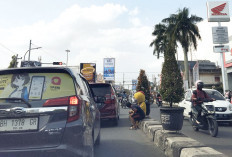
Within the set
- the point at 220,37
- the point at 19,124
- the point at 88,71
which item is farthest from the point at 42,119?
the point at 88,71

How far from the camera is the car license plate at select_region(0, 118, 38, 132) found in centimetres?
234

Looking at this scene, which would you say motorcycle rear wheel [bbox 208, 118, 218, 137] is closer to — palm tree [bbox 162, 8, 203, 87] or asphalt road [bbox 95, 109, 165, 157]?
asphalt road [bbox 95, 109, 165, 157]

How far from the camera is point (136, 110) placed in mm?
7820

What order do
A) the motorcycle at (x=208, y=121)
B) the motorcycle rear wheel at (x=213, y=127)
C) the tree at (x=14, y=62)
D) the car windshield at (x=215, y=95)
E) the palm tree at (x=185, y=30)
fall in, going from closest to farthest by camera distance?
the motorcycle rear wheel at (x=213, y=127)
the motorcycle at (x=208, y=121)
the car windshield at (x=215, y=95)
the palm tree at (x=185, y=30)
the tree at (x=14, y=62)

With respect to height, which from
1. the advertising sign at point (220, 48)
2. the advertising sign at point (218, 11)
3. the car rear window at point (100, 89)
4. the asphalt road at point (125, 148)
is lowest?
the asphalt road at point (125, 148)

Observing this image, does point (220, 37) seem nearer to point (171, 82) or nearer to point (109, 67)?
point (171, 82)

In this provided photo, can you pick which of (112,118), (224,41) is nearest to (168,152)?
(112,118)

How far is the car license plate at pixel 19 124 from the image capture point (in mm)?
2336

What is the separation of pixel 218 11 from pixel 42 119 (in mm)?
18866

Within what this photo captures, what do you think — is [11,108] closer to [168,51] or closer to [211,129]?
[168,51]

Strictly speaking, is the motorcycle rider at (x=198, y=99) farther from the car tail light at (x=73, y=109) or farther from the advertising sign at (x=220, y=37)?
the advertising sign at (x=220, y=37)

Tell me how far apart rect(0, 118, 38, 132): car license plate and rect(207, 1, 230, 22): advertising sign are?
1813 centimetres

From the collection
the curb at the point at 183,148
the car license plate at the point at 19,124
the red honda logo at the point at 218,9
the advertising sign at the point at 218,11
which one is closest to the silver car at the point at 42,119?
the car license plate at the point at 19,124

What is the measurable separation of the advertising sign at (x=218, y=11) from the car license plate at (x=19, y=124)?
18.1 meters
